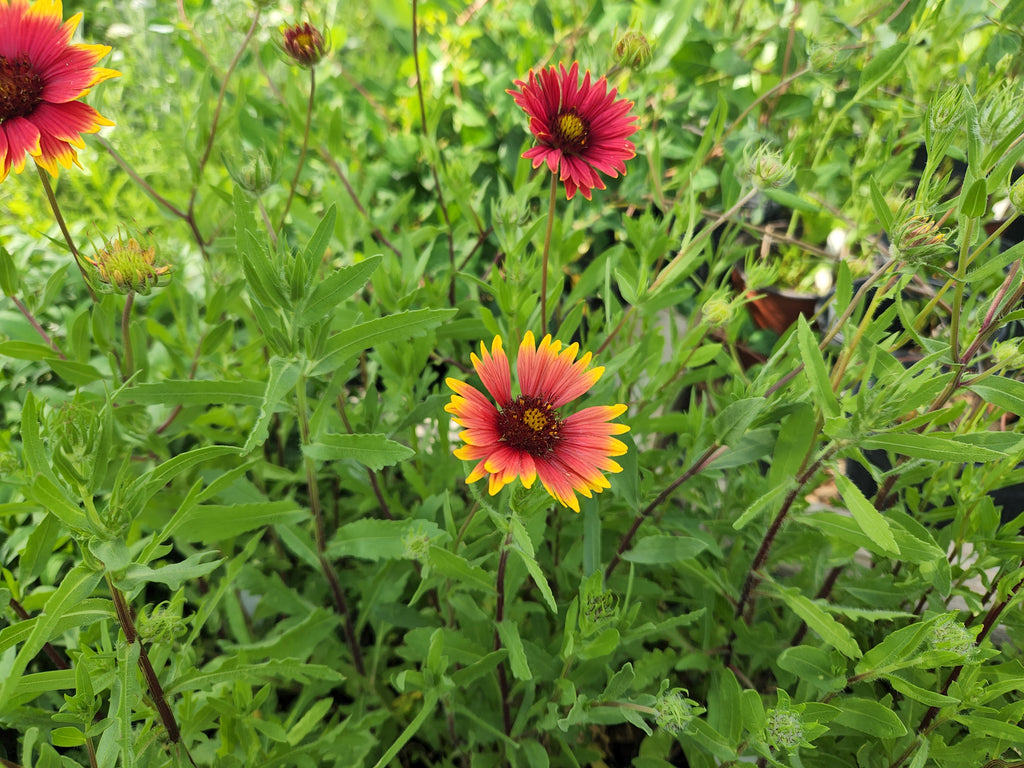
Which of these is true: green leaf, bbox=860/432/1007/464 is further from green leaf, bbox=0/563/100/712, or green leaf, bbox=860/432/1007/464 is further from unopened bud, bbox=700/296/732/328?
green leaf, bbox=0/563/100/712

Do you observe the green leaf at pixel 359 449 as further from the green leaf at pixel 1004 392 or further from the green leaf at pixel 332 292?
the green leaf at pixel 1004 392

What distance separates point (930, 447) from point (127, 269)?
24.1 inches

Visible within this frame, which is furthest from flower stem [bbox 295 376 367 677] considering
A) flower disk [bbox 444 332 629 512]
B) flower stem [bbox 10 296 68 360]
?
flower stem [bbox 10 296 68 360]

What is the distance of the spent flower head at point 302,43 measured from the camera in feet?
2.14

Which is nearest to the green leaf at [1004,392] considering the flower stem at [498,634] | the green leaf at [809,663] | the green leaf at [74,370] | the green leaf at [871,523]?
the green leaf at [871,523]

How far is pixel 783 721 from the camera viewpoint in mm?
462

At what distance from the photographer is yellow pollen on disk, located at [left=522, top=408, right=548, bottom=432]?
507 mm

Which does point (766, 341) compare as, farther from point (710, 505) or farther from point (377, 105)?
point (377, 105)

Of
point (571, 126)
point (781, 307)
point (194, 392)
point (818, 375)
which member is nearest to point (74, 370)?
point (194, 392)

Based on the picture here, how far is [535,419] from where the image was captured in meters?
0.51

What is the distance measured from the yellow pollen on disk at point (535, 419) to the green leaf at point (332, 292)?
0.16m

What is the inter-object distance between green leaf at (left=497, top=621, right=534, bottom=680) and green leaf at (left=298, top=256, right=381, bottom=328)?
11.6 inches

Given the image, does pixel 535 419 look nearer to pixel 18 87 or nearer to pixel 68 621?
pixel 68 621

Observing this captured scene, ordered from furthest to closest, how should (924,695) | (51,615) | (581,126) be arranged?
(581,126), (924,695), (51,615)
